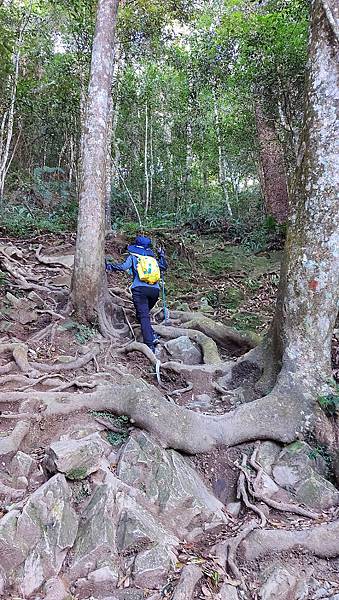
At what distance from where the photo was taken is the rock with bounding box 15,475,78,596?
2.92 m

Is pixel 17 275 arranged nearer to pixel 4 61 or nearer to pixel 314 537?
pixel 314 537

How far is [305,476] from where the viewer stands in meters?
4.20

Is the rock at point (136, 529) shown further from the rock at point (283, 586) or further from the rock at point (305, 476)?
the rock at point (305, 476)

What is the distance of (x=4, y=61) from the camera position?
43.0 ft

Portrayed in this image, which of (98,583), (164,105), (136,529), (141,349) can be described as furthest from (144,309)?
(164,105)

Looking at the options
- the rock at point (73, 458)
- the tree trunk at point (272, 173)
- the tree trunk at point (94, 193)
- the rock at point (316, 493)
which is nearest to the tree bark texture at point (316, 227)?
the rock at point (316, 493)

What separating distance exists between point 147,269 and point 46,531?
420cm

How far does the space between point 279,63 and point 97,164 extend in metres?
7.40

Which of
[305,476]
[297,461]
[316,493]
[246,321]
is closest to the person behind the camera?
[316,493]

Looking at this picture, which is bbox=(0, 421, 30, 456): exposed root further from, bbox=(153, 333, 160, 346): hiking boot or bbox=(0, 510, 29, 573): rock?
bbox=(153, 333, 160, 346): hiking boot

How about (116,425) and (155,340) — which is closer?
(116,425)

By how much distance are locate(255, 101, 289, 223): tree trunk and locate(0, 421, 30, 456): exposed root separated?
39.3 feet

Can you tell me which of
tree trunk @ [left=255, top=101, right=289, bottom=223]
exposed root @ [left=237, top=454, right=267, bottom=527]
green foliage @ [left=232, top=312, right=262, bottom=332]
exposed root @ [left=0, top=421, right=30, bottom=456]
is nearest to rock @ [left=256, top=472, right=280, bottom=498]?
exposed root @ [left=237, top=454, right=267, bottom=527]

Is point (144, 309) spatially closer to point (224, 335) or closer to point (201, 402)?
point (224, 335)
